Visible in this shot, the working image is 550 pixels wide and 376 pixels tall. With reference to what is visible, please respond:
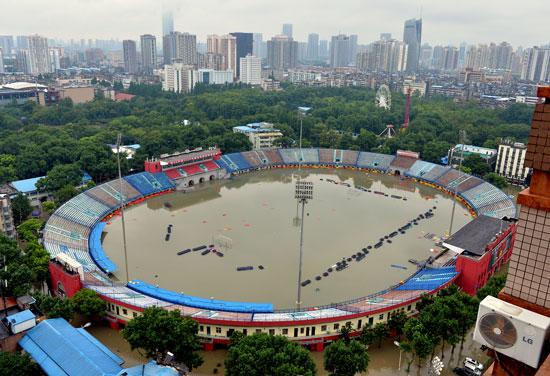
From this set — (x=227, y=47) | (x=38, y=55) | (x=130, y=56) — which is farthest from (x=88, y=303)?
(x=130, y=56)

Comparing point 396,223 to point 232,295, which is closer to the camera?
point 232,295

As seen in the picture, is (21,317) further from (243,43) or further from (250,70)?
(243,43)

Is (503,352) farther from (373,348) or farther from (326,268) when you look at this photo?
(326,268)

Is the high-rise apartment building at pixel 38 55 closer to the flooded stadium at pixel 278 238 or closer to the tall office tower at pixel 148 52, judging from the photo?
the tall office tower at pixel 148 52

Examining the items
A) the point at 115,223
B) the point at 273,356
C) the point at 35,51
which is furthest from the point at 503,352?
the point at 35,51

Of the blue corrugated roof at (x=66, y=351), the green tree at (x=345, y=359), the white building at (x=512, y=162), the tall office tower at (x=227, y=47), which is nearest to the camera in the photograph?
the green tree at (x=345, y=359)

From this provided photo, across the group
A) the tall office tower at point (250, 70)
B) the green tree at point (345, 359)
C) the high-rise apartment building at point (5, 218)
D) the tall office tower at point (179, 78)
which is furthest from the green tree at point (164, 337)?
the tall office tower at point (250, 70)

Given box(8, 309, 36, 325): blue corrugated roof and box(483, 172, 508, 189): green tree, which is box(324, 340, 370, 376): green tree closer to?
box(8, 309, 36, 325): blue corrugated roof
